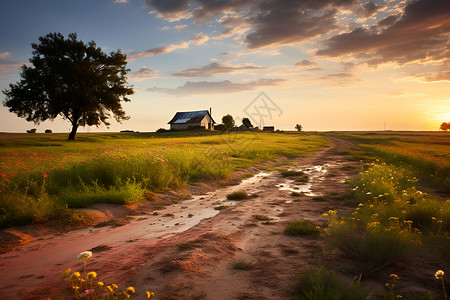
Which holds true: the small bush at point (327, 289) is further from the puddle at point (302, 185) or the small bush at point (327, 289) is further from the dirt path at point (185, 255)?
the puddle at point (302, 185)

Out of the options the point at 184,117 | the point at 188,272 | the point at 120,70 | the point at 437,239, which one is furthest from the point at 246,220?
the point at 184,117

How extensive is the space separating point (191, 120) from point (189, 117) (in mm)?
2292

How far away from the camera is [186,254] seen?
14.5 ft

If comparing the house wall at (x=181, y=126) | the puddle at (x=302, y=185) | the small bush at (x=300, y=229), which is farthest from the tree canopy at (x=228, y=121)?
the small bush at (x=300, y=229)

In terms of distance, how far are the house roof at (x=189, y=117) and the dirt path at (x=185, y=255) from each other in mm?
66370

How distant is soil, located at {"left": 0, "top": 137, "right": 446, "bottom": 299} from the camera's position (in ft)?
11.7

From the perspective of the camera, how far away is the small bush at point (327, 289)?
296 cm

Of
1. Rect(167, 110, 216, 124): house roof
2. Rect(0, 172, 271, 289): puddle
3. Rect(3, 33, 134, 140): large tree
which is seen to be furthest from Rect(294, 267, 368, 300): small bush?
Rect(167, 110, 216, 124): house roof

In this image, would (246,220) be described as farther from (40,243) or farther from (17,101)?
(17,101)

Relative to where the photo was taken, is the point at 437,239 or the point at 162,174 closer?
the point at 437,239

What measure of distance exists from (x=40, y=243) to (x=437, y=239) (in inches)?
323

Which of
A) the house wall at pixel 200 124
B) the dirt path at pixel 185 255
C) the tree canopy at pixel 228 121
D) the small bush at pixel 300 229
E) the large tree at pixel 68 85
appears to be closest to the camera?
the dirt path at pixel 185 255

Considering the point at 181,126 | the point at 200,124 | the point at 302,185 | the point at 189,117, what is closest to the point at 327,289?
the point at 302,185

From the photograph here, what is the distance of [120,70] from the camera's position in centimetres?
3994
